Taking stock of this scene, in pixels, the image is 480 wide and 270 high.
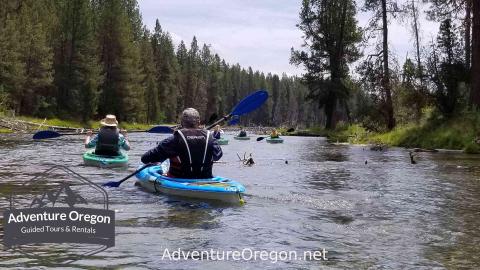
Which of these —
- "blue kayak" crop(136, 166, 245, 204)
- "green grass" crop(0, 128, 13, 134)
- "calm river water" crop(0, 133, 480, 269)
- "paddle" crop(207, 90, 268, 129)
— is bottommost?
"calm river water" crop(0, 133, 480, 269)

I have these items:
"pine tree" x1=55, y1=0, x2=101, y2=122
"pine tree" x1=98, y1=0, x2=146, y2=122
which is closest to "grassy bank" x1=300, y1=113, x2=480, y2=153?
"pine tree" x1=55, y1=0, x2=101, y2=122

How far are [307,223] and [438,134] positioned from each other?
21.2 metres

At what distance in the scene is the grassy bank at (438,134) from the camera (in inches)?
990

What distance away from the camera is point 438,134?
1084 inches

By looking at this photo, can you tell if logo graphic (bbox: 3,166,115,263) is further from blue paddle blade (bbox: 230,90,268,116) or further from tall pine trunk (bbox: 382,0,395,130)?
tall pine trunk (bbox: 382,0,395,130)

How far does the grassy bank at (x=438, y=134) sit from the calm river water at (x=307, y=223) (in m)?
10.3

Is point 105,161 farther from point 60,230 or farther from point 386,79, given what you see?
point 386,79

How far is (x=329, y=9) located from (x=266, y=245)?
52671mm

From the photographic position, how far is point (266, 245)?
705cm

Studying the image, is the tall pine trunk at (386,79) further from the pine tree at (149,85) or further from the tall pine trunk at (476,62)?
the pine tree at (149,85)

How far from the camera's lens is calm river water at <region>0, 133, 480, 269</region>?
616 centimetres

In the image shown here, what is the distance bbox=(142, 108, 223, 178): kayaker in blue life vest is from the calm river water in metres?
0.79

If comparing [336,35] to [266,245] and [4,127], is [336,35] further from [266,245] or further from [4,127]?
[266,245]

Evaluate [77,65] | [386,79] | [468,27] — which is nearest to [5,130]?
[77,65]
